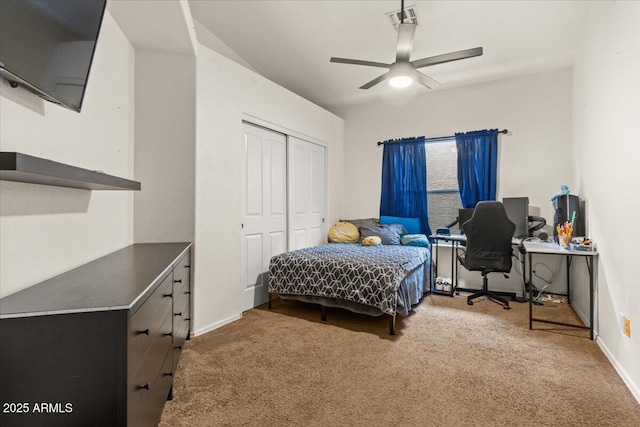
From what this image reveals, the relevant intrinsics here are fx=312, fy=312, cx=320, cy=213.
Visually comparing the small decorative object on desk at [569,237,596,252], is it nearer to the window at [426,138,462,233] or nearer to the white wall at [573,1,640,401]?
the white wall at [573,1,640,401]

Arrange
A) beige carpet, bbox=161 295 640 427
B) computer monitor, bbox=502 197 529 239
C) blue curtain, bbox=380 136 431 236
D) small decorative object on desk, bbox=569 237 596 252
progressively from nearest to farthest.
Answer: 1. beige carpet, bbox=161 295 640 427
2. small decorative object on desk, bbox=569 237 596 252
3. computer monitor, bbox=502 197 529 239
4. blue curtain, bbox=380 136 431 236

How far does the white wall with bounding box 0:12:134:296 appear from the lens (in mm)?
1312

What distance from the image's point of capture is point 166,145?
275cm

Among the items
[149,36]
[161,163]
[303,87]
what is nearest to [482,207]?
[303,87]

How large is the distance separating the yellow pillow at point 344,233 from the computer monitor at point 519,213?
202 cm

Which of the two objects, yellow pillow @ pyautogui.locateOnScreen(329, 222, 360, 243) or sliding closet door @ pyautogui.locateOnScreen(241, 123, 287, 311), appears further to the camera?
yellow pillow @ pyautogui.locateOnScreen(329, 222, 360, 243)

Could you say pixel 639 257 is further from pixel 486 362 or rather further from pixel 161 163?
pixel 161 163

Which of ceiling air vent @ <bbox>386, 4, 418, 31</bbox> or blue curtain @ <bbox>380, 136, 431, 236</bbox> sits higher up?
ceiling air vent @ <bbox>386, 4, 418, 31</bbox>

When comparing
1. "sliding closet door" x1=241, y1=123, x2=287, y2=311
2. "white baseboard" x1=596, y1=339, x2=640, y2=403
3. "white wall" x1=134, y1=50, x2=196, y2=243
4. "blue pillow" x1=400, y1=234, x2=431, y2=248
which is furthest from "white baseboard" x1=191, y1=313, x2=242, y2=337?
"white baseboard" x1=596, y1=339, x2=640, y2=403

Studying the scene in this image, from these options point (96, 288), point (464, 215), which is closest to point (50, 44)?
point (96, 288)

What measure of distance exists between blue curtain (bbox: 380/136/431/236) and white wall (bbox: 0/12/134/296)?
141 inches

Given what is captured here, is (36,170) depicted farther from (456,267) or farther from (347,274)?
(456,267)

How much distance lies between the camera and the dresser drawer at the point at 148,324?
104 centimetres

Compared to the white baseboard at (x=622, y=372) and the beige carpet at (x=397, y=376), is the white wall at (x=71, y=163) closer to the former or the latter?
the beige carpet at (x=397, y=376)
